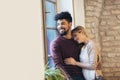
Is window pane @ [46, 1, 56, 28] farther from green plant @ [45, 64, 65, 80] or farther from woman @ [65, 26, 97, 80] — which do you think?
green plant @ [45, 64, 65, 80]

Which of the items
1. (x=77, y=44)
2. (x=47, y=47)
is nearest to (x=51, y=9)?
(x=47, y=47)

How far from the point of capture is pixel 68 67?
2.45 metres

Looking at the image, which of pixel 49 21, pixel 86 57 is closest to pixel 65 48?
pixel 86 57

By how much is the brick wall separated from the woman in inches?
58.9

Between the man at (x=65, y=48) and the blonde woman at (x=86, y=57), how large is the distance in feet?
0.14

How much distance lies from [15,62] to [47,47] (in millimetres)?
2162

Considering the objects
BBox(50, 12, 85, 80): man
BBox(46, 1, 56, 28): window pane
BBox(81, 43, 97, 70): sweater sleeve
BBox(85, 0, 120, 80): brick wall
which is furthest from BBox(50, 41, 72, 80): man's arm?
BBox(85, 0, 120, 80): brick wall

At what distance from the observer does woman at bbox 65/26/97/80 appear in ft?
8.12

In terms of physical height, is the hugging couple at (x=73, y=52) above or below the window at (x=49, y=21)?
below

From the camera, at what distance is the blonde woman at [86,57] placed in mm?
2475

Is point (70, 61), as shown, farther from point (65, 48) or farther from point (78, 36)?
point (78, 36)

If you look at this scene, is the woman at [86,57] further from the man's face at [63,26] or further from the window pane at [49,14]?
the window pane at [49,14]

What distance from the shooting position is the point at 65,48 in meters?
2.41

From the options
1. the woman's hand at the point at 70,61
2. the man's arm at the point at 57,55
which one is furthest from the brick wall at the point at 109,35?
the man's arm at the point at 57,55
